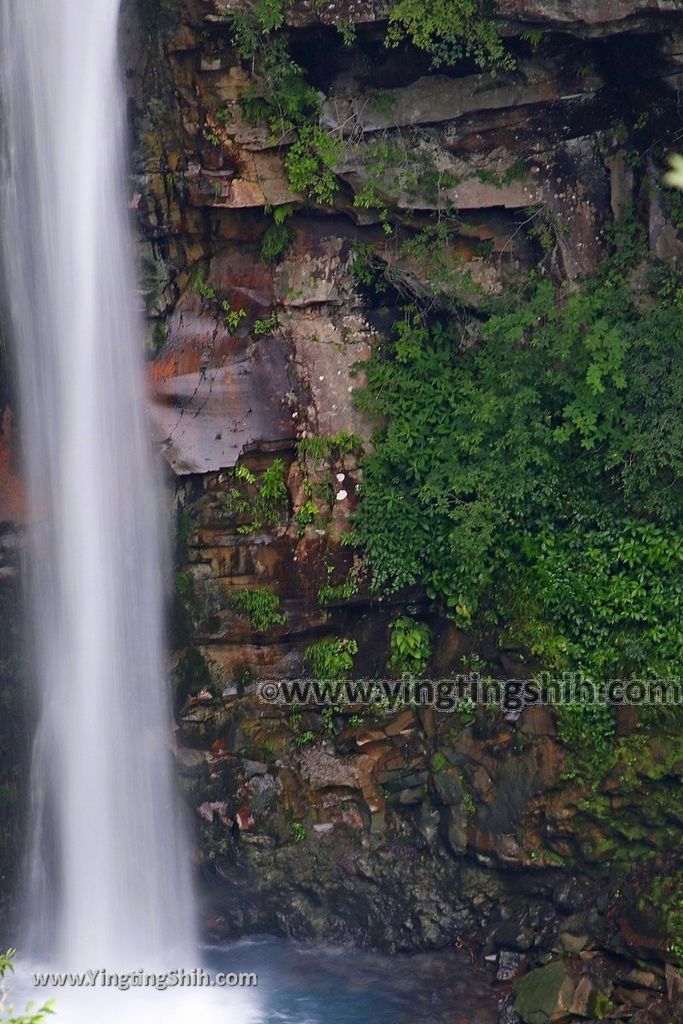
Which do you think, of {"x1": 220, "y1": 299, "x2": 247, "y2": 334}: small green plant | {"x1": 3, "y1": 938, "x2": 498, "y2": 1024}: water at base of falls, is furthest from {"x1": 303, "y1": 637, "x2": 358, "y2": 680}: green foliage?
{"x1": 220, "y1": 299, "x2": 247, "y2": 334}: small green plant

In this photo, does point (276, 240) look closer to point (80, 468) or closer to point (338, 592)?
point (80, 468)

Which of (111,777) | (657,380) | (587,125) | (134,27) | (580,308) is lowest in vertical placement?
(111,777)

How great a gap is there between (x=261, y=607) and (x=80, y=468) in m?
2.22

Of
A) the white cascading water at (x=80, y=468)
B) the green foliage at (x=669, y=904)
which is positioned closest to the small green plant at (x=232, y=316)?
the white cascading water at (x=80, y=468)

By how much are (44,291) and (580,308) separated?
5141 mm

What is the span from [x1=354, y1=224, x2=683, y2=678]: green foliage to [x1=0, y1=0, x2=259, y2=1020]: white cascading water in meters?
2.52

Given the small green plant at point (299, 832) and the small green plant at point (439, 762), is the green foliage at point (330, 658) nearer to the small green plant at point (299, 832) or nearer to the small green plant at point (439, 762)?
the small green plant at point (439, 762)

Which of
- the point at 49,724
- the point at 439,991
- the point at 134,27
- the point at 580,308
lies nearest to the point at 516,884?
the point at 439,991

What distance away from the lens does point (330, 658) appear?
408 inches

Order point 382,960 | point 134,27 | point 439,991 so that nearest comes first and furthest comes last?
point 439,991, point 382,960, point 134,27

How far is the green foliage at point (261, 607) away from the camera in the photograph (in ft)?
34.2

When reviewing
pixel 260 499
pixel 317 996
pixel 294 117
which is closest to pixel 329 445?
pixel 260 499

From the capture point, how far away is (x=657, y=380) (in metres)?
9.80

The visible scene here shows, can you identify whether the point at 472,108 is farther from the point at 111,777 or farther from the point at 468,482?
the point at 111,777
